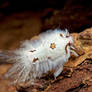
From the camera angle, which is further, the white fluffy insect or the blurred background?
the blurred background

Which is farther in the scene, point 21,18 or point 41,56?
point 21,18

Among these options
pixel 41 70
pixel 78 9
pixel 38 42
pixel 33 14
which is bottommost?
pixel 41 70

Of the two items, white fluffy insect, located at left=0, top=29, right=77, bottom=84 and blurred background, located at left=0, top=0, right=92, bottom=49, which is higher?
blurred background, located at left=0, top=0, right=92, bottom=49

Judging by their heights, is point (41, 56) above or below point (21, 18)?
below

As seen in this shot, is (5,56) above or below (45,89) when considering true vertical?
above

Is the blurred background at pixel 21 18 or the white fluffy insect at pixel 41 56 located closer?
the white fluffy insect at pixel 41 56

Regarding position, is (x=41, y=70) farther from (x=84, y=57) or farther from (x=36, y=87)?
(x=84, y=57)

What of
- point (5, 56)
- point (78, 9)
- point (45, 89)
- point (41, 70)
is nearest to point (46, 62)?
point (41, 70)

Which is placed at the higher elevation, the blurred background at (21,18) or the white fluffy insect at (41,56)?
the blurred background at (21,18)
